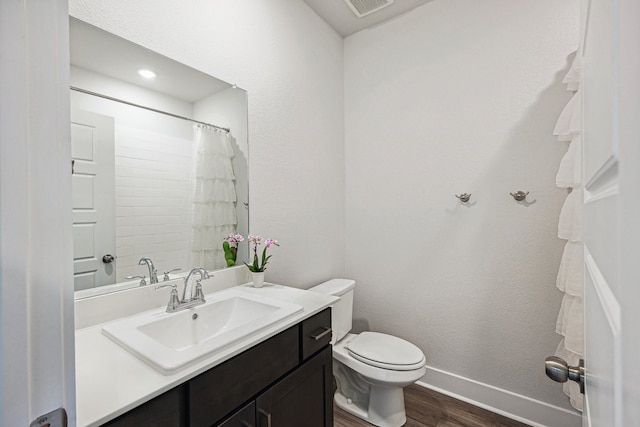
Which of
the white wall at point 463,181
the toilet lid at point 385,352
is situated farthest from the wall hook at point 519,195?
the toilet lid at point 385,352

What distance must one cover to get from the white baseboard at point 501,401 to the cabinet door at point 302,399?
1.04 meters

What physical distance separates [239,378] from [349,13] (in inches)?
91.4

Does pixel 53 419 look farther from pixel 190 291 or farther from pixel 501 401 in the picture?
pixel 501 401

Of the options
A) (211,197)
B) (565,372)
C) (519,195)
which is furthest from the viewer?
(519,195)

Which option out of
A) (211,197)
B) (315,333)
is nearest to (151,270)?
(211,197)

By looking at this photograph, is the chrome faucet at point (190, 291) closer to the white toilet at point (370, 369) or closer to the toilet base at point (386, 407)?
the white toilet at point (370, 369)

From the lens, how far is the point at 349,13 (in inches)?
81.4

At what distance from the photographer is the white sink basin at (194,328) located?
2.62ft

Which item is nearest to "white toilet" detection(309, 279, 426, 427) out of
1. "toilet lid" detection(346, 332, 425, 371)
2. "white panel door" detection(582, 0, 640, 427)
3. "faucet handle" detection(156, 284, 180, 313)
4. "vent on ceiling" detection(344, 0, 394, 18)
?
"toilet lid" detection(346, 332, 425, 371)

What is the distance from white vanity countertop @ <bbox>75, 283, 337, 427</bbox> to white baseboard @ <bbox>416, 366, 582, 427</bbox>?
151 centimetres

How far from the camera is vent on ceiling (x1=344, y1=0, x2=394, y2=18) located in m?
1.92

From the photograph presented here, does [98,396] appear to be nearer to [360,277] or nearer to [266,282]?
[266,282]

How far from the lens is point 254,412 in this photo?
91 centimetres

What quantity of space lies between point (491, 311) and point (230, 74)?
2.05 metres
